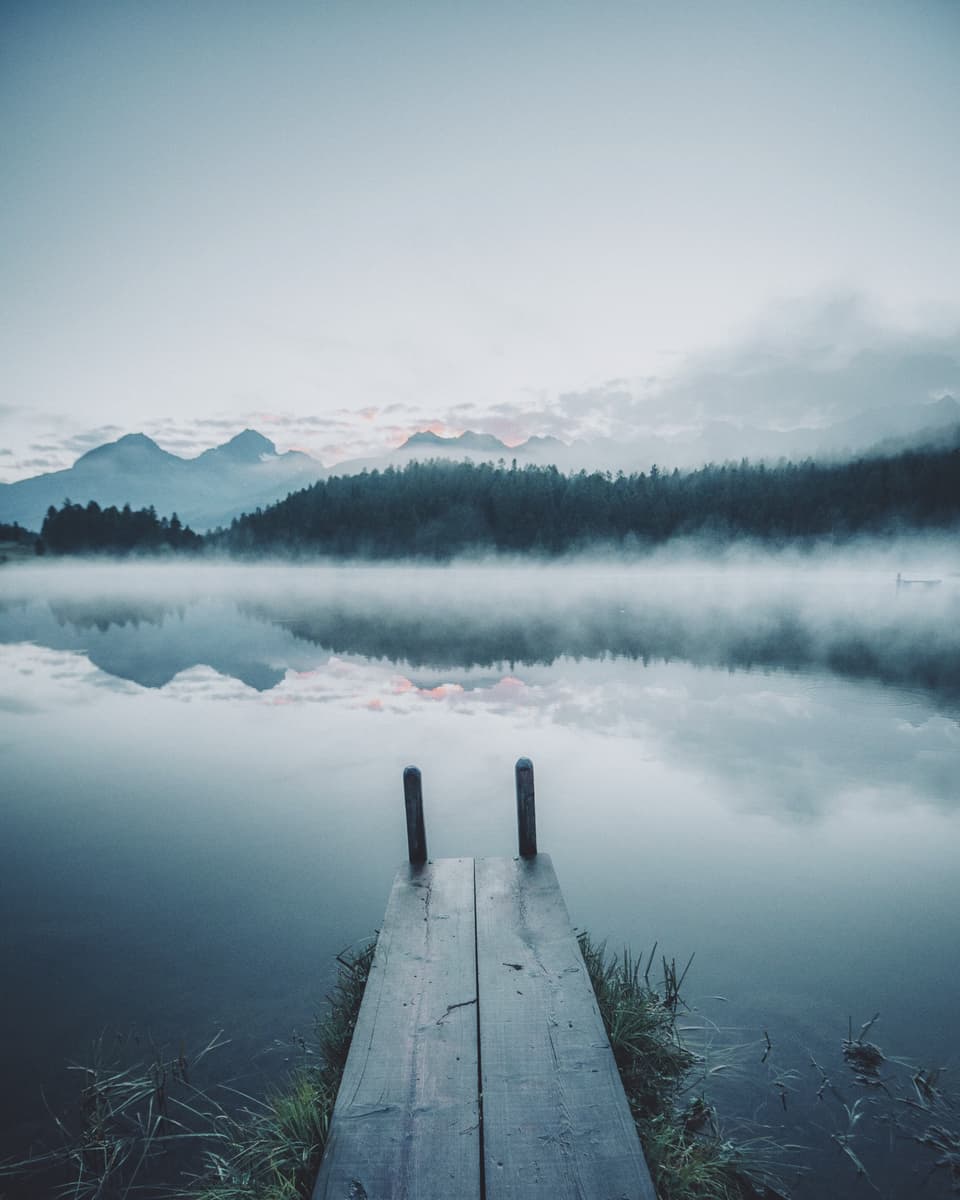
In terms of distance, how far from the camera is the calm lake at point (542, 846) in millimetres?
5930

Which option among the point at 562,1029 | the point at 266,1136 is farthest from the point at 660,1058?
the point at 266,1136

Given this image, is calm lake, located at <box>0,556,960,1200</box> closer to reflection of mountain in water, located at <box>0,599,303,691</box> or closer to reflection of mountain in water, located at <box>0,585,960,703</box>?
reflection of mountain in water, located at <box>0,585,960,703</box>

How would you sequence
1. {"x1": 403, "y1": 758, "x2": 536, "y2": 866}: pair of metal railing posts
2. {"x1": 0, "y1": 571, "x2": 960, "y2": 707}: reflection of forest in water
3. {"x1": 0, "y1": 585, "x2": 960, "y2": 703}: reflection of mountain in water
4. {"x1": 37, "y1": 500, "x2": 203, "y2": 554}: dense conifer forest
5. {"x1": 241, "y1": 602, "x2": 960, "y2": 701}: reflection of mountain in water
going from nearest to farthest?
{"x1": 403, "y1": 758, "x2": 536, "y2": 866}: pair of metal railing posts → {"x1": 241, "y1": 602, "x2": 960, "y2": 701}: reflection of mountain in water → {"x1": 0, "y1": 585, "x2": 960, "y2": 703}: reflection of mountain in water → {"x1": 0, "y1": 571, "x2": 960, "y2": 707}: reflection of forest in water → {"x1": 37, "y1": 500, "x2": 203, "y2": 554}: dense conifer forest

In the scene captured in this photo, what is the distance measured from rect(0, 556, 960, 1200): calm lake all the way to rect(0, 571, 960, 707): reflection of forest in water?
3.04ft

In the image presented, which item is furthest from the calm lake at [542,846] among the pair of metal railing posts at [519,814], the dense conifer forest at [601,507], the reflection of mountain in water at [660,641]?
the dense conifer forest at [601,507]

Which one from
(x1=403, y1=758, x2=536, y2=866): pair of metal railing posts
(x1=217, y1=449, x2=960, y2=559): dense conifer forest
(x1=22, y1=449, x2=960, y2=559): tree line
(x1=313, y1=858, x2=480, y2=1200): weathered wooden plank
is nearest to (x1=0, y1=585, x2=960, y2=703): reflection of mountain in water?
(x1=403, y1=758, x2=536, y2=866): pair of metal railing posts

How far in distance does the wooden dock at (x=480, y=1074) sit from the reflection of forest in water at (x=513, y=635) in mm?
20409

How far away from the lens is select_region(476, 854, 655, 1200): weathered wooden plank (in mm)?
3533

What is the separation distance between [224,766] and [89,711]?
8.26 m

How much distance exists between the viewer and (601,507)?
141375 mm

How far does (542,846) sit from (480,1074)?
663 centimetres

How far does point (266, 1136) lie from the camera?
4930 millimetres

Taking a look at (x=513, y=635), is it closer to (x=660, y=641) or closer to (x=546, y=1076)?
(x=660, y=641)

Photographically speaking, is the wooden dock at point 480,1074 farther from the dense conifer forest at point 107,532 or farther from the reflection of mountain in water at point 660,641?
the dense conifer forest at point 107,532
